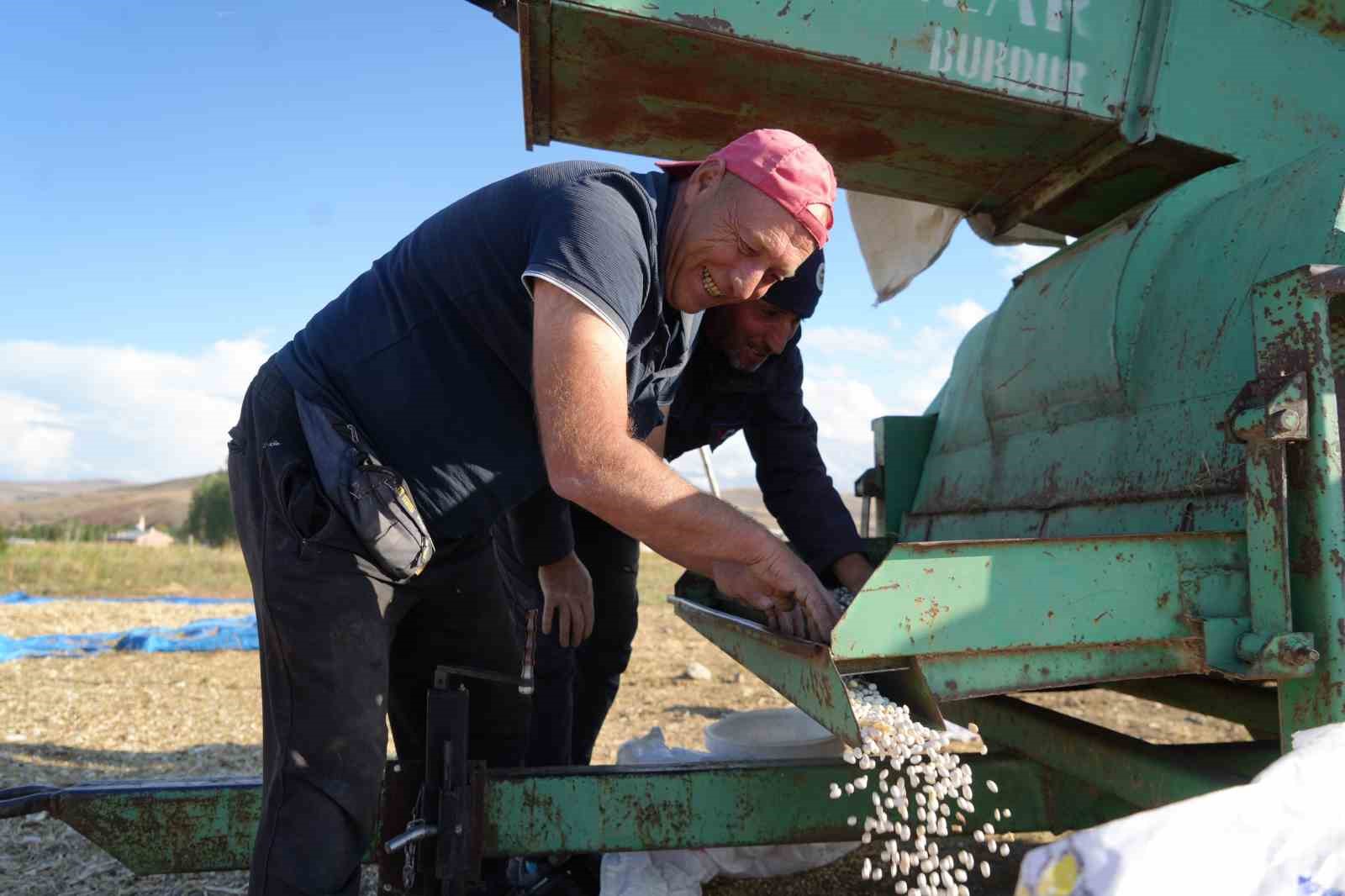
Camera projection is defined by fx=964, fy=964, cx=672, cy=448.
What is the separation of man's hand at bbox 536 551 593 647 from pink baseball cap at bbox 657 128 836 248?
4.31 ft

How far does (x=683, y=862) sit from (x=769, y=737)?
29.8 inches

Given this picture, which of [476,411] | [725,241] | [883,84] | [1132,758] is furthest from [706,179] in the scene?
[1132,758]

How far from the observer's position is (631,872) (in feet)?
8.49

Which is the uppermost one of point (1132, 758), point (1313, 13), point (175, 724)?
point (1313, 13)

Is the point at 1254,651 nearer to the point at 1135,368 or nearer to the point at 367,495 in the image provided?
the point at 1135,368

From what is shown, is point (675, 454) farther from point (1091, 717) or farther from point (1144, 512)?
point (1091, 717)

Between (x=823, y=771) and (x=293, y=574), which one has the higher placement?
(x=293, y=574)

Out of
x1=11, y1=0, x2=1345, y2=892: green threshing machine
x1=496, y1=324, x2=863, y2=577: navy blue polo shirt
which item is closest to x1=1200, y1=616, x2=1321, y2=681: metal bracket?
x1=11, y1=0, x2=1345, y2=892: green threshing machine

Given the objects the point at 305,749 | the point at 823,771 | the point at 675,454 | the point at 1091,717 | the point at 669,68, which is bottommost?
the point at 1091,717

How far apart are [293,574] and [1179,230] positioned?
2.31 metres

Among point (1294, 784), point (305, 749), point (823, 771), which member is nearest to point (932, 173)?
point (823, 771)

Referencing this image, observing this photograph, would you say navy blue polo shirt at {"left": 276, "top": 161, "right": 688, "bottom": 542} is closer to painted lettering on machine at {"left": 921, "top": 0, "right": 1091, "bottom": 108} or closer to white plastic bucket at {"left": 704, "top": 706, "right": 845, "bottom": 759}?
painted lettering on machine at {"left": 921, "top": 0, "right": 1091, "bottom": 108}

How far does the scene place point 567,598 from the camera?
284 cm

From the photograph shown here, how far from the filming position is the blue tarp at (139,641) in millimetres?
7223
